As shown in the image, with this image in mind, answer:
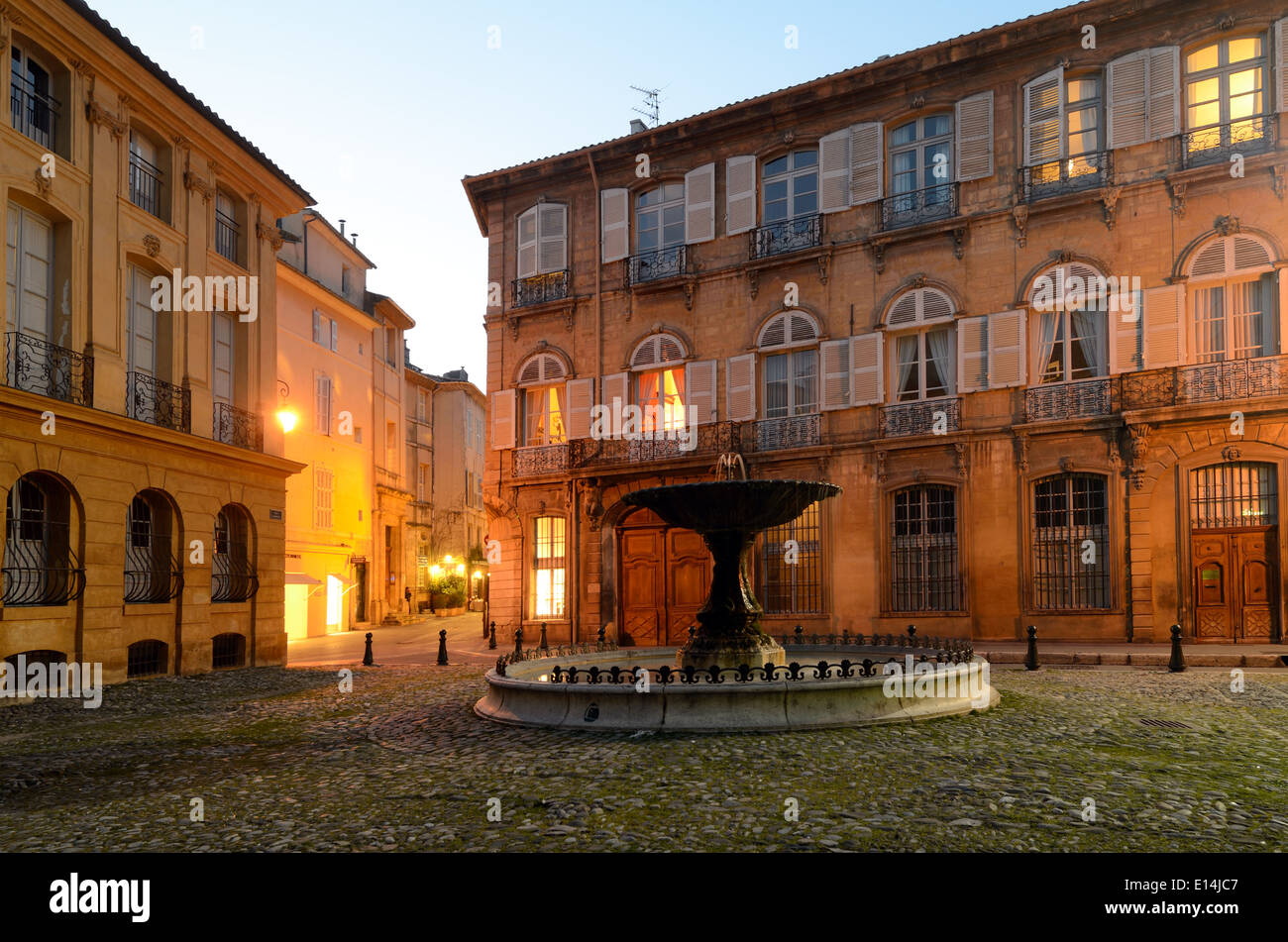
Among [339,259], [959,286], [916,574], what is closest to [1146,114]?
[959,286]

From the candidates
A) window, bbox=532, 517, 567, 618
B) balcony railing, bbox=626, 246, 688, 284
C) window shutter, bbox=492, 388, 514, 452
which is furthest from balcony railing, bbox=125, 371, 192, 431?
balcony railing, bbox=626, 246, 688, 284

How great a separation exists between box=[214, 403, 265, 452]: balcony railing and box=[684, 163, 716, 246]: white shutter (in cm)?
1035

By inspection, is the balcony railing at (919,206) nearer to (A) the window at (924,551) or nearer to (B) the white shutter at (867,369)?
(B) the white shutter at (867,369)

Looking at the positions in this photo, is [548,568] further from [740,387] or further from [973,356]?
[973,356]

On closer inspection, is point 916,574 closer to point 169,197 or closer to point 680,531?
point 680,531

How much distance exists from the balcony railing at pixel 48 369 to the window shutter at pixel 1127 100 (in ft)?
59.1

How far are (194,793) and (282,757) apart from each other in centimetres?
133

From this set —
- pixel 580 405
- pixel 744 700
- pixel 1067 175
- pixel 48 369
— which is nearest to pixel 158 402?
pixel 48 369

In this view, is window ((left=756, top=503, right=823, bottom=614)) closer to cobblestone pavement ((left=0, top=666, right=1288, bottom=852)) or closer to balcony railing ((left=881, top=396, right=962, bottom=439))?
balcony railing ((left=881, top=396, right=962, bottom=439))

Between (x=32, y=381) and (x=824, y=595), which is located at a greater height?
(x=32, y=381)

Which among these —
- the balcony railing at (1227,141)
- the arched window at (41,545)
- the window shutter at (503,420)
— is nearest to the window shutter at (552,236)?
the window shutter at (503,420)

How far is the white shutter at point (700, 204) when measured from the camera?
863 inches

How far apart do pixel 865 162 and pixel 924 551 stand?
8.28 m
